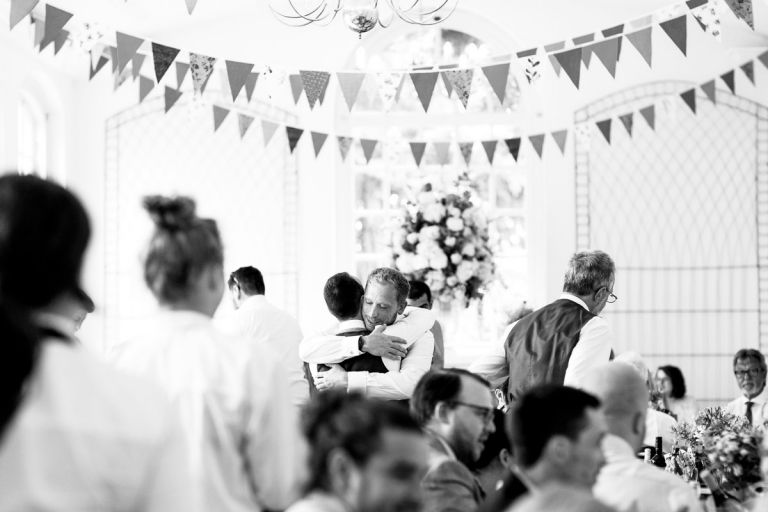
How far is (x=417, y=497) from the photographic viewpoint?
5.11ft

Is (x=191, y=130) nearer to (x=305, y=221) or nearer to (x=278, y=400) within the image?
(x=305, y=221)

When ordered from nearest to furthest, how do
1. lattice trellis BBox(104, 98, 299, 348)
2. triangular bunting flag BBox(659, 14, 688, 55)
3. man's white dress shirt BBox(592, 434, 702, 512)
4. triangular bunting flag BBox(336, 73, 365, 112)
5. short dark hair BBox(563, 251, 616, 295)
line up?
man's white dress shirt BBox(592, 434, 702, 512) → short dark hair BBox(563, 251, 616, 295) → triangular bunting flag BBox(659, 14, 688, 55) → triangular bunting flag BBox(336, 73, 365, 112) → lattice trellis BBox(104, 98, 299, 348)

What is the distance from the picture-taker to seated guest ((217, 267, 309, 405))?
4.36 m

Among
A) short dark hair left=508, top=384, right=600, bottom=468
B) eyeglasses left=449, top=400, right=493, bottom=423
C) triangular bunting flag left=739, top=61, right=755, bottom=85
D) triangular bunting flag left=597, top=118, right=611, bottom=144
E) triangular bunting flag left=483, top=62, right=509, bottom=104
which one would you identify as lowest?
eyeglasses left=449, top=400, right=493, bottom=423

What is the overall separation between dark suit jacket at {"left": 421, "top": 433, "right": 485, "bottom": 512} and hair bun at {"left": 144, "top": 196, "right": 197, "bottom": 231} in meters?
0.87

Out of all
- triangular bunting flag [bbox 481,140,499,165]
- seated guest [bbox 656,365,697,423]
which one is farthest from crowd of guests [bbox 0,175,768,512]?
triangular bunting flag [bbox 481,140,499,165]

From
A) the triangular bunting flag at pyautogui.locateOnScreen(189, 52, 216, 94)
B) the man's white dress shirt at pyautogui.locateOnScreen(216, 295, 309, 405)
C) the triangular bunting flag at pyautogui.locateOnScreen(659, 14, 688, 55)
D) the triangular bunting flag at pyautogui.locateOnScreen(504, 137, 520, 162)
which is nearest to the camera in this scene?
the man's white dress shirt at pyautogui.locateOnScreen(216, 295, 309, 405)

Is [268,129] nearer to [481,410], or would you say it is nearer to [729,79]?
[729,79]

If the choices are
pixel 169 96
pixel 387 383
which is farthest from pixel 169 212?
pixel 169 96

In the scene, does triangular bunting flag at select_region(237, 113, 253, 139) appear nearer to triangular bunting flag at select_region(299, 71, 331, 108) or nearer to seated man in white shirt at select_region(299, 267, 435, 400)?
triangular bunting flag at select_region(299, 71, 331, 108)

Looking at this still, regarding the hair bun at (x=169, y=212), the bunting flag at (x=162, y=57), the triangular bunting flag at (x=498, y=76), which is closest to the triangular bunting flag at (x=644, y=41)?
the triangular bunting flag at (x=498, y=76)

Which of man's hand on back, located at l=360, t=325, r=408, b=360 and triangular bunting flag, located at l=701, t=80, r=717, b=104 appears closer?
man's hand on back, located at l=360, t=325, r=408, b=360

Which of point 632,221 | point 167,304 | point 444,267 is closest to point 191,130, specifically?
point 444,267

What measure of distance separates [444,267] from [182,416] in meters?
4.48
